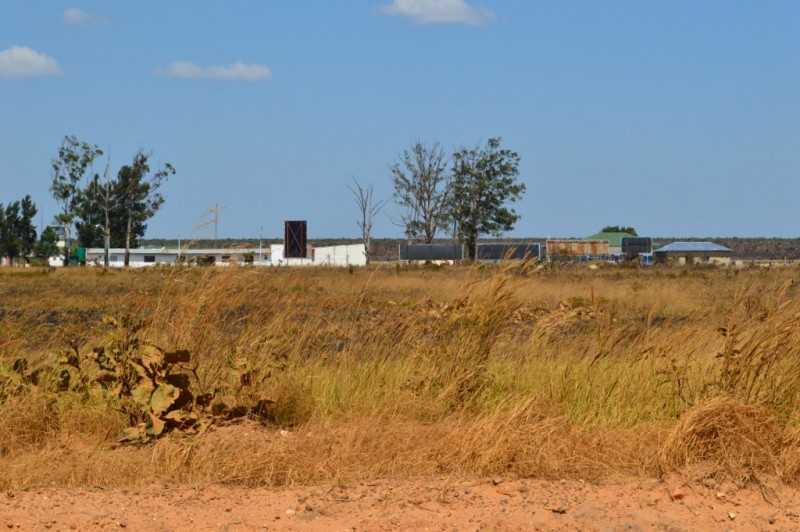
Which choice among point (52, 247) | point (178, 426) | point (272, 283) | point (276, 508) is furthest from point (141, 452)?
point (52, 247)

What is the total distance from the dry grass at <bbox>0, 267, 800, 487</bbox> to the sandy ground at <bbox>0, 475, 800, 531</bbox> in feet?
0.70

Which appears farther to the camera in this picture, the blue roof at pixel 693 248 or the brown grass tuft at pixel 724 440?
the blue roof at pixel 693 248

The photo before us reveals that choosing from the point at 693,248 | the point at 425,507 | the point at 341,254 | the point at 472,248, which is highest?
the point at 693,248

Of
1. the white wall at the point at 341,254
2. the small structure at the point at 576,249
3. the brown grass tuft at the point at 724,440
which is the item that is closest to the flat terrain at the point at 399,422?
the brown grass tuft at the point at 724,440

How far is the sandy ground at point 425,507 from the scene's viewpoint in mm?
4715

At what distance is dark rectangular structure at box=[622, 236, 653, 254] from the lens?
275ft

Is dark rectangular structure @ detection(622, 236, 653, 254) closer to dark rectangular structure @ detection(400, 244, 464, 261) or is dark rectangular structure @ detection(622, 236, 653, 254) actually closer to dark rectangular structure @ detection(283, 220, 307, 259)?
dark rectangular structure @ detection(400, 244, 464, 261)

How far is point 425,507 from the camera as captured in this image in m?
4.97

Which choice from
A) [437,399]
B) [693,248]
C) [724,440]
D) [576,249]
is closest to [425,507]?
[437,399]

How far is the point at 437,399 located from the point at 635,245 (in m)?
80.6

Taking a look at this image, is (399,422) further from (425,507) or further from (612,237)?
(612,237)

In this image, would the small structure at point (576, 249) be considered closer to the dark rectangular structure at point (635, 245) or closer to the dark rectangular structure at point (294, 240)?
the dark rectangular structure at point (635, 245)

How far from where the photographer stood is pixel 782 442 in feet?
19.5

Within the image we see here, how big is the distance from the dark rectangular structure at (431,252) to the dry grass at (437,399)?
2708 inches
